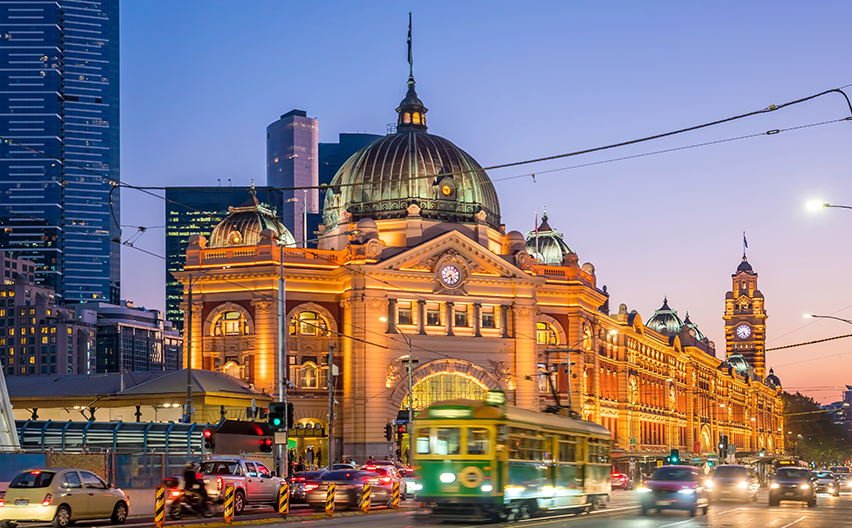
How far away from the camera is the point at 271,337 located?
8894cm

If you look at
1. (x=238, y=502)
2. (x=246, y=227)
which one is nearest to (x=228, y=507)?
(x=238, y=502)

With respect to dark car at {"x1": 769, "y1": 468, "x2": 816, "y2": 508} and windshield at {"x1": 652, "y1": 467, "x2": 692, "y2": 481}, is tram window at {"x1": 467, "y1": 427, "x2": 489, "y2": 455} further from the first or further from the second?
dark car at {"x1": 769, "y1": 468, "x2": 816, "y2": 508}

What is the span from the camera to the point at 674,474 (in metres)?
42.4

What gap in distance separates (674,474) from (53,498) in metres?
21.0

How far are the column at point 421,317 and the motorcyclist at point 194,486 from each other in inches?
2041

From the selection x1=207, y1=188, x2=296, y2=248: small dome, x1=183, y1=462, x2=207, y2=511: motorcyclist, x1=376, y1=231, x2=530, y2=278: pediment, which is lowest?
x1=183, y1=462, x2=207, y2=511: motorcyclist

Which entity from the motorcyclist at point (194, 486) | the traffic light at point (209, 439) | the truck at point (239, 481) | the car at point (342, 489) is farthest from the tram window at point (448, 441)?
the traffic light at point (209, 439)

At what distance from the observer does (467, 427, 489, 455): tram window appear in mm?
34562

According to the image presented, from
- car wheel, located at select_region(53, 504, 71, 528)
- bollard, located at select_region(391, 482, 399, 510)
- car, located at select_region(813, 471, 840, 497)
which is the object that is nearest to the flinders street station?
car, located at select_region(813, 471, 840, 497)

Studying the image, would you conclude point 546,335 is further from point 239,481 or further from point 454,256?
point 239,481

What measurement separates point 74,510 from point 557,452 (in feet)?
49.3

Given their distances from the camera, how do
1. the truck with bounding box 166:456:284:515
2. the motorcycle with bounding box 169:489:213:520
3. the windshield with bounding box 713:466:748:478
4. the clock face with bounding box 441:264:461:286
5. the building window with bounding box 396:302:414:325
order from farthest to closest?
the clock face with bounding box 441:264:461:286 < the building window with bounding box 396:302:414:325 < the windshield with bounding box 713:466:748:478 < the truck with bounding box 166:456:284:515 < the motorcycle with bounding box 169:489:213:520

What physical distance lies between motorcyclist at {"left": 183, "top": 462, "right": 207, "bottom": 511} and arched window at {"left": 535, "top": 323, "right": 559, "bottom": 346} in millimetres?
61213

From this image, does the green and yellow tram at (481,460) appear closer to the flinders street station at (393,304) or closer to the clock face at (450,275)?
the flinders street station at (393,304)
